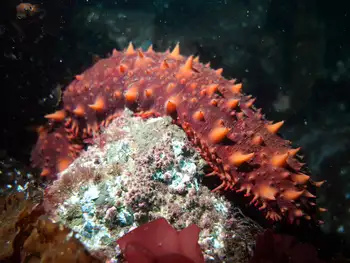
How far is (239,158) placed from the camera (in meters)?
2.05

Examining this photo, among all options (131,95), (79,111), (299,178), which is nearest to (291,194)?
(299,178)

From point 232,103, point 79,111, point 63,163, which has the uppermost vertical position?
point 232,103

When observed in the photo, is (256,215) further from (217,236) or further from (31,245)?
(31,245)

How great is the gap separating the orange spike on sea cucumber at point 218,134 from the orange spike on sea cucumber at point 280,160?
44cm

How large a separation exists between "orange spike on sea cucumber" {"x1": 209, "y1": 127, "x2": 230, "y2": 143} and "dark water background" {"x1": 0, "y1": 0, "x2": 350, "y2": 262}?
1829 millimetres

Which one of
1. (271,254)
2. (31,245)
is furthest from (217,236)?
(31,245)

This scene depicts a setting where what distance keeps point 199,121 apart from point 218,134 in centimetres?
22

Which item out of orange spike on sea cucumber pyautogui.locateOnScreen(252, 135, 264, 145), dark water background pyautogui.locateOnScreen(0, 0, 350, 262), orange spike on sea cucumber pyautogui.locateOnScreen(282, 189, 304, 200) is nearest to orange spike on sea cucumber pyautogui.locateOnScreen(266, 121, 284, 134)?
orange spike on sea cucumber pyautogui.locateOnScreen(252, 135, 264, 145)

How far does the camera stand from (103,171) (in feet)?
7.02

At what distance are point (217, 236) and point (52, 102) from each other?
9.22 feet

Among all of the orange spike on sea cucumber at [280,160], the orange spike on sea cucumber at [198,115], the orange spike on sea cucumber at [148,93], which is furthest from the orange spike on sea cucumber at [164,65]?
the orange spike on sea cucumber at [280,160]

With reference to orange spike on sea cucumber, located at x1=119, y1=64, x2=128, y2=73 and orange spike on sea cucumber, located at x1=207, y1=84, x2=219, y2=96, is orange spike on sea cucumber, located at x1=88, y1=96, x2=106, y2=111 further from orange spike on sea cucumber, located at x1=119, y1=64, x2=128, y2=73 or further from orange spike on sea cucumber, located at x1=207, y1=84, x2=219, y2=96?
orange spike on sea cucumber, located at x1=207, y1=84, x2=219, y2=96

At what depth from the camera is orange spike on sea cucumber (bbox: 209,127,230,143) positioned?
2121 mm

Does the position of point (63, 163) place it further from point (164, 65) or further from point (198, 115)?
point (198, 115)
